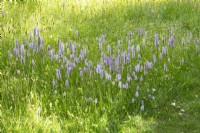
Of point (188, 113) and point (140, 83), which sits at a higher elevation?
point (140, 83)

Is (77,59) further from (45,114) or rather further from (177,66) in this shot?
(177,66)

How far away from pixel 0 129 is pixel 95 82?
4.88ft

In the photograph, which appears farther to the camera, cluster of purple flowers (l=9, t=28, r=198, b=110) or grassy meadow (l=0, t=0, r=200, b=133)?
cluster of purple flowers (l=9, t=28, r=198, b=110)

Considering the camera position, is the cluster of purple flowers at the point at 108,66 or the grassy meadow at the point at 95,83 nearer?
the grassy meadow at the point at 95,83

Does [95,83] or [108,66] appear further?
[108,66]

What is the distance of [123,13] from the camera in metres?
8.17

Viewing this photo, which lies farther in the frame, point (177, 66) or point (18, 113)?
point (177, 66)

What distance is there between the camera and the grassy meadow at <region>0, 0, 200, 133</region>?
14.6 feet

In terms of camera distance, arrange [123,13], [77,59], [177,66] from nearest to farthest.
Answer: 1. [77,59]
2. [177,66]
3. [123,13]

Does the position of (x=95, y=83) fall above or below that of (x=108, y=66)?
below

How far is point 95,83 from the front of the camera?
513 cm

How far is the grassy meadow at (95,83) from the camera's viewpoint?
4438 mm

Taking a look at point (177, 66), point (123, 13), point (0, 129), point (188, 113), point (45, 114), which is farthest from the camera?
point (123, 13)

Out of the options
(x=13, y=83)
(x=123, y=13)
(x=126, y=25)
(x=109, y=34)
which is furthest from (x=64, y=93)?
(x=123, y=13)
